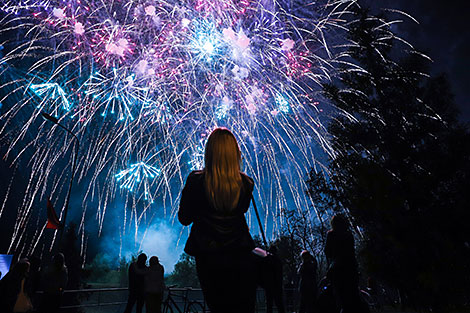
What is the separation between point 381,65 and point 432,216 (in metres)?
9.31

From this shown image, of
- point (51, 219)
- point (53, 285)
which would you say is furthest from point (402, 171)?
point (51, 219)

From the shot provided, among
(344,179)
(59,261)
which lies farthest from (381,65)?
(59,261)

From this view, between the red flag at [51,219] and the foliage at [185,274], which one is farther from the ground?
the foliage at [185,274]

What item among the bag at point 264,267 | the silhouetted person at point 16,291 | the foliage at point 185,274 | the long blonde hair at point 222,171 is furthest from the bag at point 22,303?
the foliage at point 185,274

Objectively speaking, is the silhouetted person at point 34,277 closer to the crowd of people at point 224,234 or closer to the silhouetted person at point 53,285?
the silhouetted person at point 53,285

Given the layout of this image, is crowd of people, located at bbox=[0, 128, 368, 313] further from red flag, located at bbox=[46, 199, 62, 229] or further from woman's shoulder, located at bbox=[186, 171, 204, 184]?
red flag, located at bbox=[46, 199, 62, 229]

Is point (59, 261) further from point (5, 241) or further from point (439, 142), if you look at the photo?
point (5, 241)

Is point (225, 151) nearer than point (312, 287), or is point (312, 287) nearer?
point (225, 151)

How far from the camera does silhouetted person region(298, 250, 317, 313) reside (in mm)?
7973

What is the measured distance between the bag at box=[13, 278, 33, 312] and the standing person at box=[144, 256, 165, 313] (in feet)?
9.00

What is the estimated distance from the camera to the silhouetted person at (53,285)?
691 centimetres

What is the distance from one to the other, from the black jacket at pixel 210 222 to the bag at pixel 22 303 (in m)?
5.61

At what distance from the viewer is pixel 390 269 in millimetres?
12836

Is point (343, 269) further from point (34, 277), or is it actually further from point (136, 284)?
point (34, 277)
